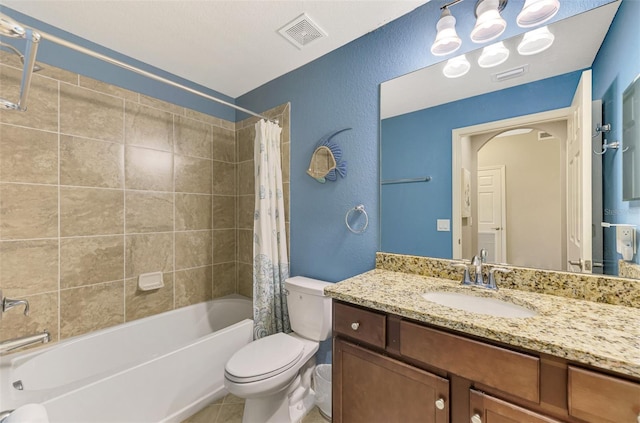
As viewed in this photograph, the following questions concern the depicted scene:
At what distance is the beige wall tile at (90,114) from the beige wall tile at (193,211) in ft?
2.07

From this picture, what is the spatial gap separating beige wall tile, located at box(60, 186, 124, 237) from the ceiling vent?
162cm

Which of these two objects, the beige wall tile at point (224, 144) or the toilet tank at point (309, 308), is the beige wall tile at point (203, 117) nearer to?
the beige wall tile at point (224, 144)

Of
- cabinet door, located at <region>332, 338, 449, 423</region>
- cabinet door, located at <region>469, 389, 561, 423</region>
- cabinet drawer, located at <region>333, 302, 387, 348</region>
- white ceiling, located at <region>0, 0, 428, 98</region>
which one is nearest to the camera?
cabinet door, located at <region>469, 389, 561, 423</region>

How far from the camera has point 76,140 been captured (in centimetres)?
169

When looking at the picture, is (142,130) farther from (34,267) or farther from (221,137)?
(34,267)

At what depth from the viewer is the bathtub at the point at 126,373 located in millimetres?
1229

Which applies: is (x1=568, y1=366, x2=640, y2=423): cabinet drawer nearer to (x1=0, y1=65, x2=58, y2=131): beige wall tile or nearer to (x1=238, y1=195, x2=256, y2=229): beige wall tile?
(x1=238, y1=195, x2=256, y2=229): beige wall tile

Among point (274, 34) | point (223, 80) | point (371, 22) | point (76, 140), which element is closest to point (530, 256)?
point (371, 22)

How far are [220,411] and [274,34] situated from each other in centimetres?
245

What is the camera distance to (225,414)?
162 cm

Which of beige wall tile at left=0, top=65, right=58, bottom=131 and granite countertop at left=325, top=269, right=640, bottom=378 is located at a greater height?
beige wall tile at left=0, top=65, right=58, bottom=131

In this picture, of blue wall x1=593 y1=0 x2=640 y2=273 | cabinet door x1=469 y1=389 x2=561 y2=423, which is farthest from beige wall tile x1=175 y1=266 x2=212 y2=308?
blue wall x1=593 y1=0 x2=640 y2=273

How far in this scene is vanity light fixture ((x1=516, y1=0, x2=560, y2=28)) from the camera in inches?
41.1

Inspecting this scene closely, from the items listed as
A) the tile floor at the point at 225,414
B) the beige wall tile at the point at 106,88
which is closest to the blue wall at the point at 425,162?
the tile floor at the point at 225,414
